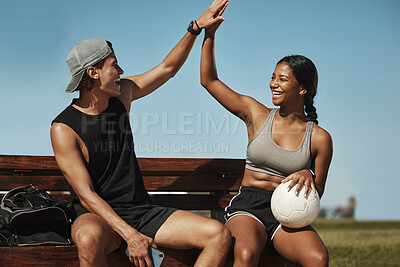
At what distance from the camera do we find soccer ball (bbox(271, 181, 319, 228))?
329 centimetres

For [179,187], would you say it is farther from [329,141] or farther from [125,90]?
[329,141]

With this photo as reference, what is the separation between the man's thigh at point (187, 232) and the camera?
3.10 meters

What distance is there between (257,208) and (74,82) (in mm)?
1710

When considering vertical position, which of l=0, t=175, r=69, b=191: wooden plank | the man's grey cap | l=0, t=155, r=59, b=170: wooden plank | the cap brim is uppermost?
the man's grey cap

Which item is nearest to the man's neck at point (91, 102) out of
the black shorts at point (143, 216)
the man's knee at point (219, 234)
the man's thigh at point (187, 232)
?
the black shorts at point (143, 216)

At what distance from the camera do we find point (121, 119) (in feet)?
11.5

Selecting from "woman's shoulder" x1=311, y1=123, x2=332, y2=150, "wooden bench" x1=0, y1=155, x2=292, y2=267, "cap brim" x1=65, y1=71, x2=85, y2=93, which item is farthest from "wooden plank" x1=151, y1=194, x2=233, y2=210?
"cap brim" x1=65, y1=71, x2=85, y2=93

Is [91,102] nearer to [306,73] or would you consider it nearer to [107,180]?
[107,180]

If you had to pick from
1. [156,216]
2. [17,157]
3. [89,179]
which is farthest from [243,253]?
[17,157]

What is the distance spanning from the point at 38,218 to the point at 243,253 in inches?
58.0

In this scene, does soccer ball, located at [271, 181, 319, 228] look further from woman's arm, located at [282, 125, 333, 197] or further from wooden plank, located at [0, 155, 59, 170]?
wooden plank, located at [0, 155, 59, 170]

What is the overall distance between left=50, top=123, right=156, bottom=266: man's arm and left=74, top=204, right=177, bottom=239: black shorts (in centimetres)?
14

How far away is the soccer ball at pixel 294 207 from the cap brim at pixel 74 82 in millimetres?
1697

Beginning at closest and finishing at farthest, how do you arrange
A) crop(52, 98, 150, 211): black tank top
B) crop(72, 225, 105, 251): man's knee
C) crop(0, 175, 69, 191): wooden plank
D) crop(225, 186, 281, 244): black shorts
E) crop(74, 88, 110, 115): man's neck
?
crop(72, 225, 105, 251): man's knee
crop(52, 98, 150, 211): black tank top
crop(74, 88, 110, 115): man's neck
crop(225, 186, 281, 244): black shorts
crop(0, 175, 69, 191): wooden plank
